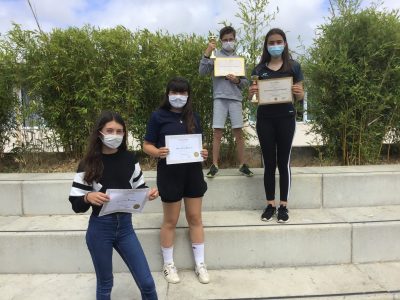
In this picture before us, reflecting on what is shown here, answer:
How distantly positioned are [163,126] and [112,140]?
0.75 m

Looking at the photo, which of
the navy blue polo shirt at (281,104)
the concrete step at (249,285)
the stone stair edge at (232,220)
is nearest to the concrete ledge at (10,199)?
the stone stair edge at (232,220)

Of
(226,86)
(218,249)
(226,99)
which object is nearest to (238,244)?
(218,249)

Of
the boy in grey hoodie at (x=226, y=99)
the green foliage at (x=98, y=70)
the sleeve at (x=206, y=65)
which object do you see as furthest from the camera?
the green foliage at (x=98, y=70)

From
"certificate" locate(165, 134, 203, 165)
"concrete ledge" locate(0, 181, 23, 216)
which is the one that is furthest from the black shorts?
"concrete ledge" locate(0, 181, 23, 216)

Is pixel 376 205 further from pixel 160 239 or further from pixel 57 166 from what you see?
pixel 57 166

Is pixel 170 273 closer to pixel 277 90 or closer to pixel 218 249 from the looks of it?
pixel 218 249

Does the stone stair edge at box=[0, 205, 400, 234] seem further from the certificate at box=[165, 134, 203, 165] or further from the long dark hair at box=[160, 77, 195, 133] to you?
the long dark hair at box=[160, 77, 195, 133]

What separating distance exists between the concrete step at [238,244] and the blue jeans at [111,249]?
1143mm

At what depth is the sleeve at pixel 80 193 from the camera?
287 cm

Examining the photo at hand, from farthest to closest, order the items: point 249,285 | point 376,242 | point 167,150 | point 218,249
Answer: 1. point 376,242
2. point 218,249
3. point 249,285
4. point 167,150

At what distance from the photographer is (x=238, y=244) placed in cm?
422

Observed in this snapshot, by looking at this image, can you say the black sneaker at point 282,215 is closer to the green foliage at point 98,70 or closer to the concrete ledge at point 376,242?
the concrete ledge at point 376,242

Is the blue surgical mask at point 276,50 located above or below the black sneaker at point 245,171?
above

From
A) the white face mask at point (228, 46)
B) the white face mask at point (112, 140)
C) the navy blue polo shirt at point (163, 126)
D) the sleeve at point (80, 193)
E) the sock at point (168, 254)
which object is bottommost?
the sock at point (168, 254)
